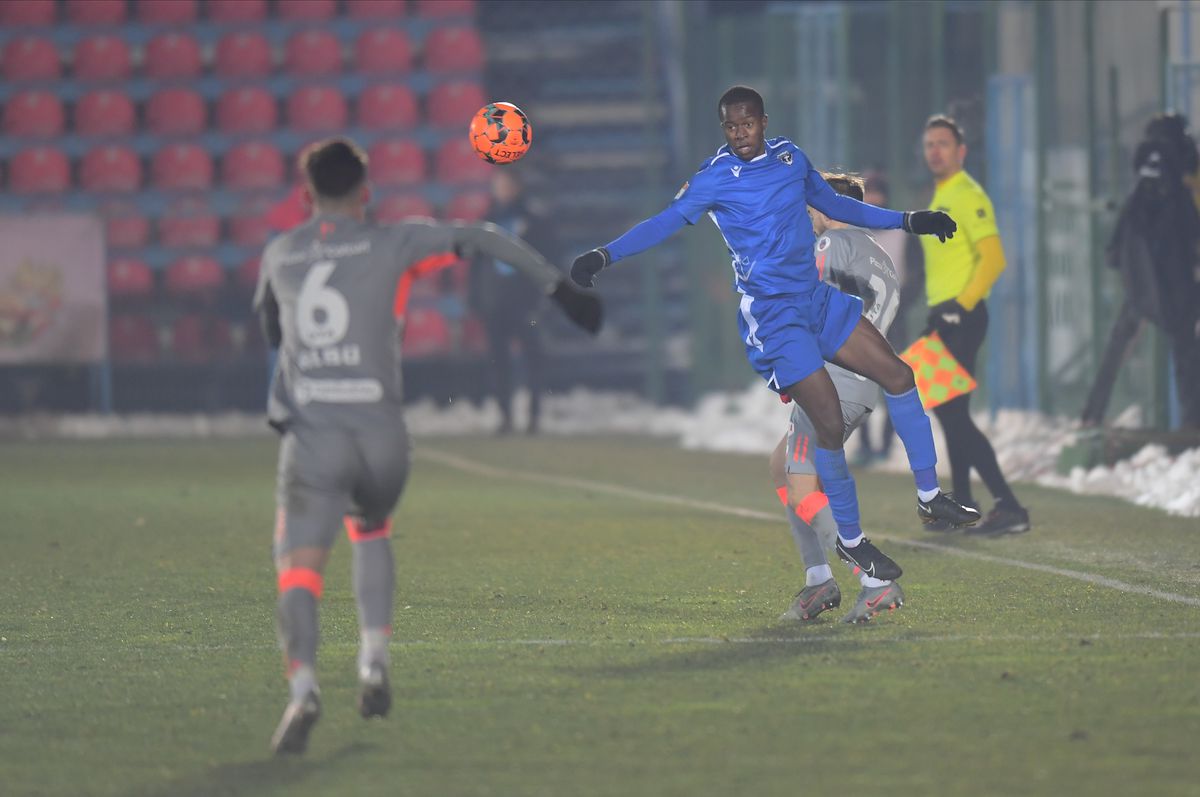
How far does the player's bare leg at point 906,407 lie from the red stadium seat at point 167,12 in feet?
53.7

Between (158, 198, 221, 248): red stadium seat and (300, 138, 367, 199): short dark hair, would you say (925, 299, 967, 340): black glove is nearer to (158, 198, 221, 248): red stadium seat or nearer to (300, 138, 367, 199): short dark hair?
(300, 138, 367, 199): short dark hair

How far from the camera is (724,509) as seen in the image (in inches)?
476

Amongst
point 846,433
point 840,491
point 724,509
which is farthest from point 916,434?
point 724,509

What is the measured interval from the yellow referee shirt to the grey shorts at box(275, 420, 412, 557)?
5064mm

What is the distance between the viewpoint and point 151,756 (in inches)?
198

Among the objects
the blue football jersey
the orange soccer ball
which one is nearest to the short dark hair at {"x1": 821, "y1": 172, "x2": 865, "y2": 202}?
the blue football jersey

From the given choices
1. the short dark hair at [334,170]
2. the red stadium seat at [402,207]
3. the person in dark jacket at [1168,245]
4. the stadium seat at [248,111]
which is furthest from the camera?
the stadium seat at [248,111]

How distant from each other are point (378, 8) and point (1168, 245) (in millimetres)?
11639

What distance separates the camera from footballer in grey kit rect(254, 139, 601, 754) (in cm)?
522

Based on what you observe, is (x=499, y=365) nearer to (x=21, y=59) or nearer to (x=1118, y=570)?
(x=21, y=59)

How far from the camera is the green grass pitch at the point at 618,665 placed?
477 centimetres

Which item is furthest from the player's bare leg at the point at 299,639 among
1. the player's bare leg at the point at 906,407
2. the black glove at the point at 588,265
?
the player's bare leg at the point at 906,407

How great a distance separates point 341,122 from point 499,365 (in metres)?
4.22

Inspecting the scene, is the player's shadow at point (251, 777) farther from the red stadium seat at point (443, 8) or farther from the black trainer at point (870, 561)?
the red stadium seat at point (443, 8)
